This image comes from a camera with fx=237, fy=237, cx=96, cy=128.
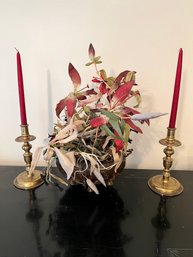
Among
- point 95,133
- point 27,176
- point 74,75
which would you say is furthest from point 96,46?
point 27,176

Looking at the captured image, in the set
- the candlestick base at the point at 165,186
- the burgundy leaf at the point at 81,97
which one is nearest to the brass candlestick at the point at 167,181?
the candlestick base at the point at 165,186

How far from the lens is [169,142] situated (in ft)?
2.17

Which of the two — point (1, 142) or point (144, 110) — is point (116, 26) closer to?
point (144, 110)

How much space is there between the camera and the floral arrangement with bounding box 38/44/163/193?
55cm

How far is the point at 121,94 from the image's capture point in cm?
55

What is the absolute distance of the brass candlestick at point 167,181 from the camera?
0.66m

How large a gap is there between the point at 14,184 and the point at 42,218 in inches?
7.3

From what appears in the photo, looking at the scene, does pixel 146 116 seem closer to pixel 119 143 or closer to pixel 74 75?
pixel 119 143

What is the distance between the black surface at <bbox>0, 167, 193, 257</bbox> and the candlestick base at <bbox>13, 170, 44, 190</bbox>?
0.06 ft

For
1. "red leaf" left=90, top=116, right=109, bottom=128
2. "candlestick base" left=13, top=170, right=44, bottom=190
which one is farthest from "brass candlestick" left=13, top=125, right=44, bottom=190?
"red leaf" left=90, top=116, right=109, bottom=128

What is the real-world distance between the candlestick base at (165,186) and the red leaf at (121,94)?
31 cm

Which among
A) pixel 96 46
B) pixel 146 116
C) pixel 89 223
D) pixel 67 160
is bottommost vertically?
pixel 89 223

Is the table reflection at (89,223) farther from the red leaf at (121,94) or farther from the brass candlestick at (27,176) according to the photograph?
the red leaf at (121,94)

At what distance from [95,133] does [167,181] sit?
0.29m
